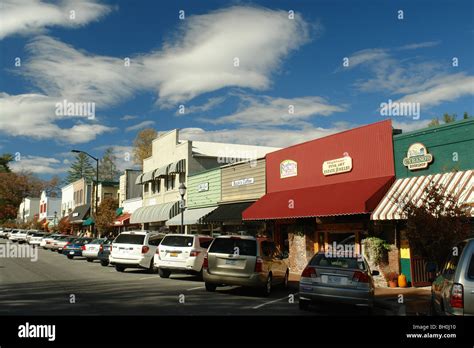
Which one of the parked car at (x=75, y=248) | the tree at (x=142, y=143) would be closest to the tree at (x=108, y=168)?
→ the tree at (x=142, y=143)

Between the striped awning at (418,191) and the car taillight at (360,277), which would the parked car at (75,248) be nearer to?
the striped awning at (418,191)

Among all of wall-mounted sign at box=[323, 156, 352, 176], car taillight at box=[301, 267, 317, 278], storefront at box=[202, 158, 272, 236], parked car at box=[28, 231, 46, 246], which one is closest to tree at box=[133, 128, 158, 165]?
parked car at box=[28, 231, 46, 246]

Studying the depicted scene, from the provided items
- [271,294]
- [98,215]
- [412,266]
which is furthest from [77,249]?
[412,266]

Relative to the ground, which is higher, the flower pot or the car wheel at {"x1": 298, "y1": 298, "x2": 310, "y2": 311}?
the car wheel at {"x1": 298, "y1": 298, "x2": 310, "y2": 311}

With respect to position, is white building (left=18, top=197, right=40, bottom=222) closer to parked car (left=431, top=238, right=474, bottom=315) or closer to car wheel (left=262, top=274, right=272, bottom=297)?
car wheel (left=262, top=274, right=272, bottom=297)

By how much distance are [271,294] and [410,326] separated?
7.22 m

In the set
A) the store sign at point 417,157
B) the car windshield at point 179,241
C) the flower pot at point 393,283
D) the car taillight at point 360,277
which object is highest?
the store sign at point 417,157

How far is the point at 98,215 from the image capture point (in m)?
44.5

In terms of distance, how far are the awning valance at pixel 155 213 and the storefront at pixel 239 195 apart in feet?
19.8

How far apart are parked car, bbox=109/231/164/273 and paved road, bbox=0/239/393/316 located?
10.1 feet

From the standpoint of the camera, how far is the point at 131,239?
2081cm

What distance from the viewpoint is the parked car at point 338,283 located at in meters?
10.8

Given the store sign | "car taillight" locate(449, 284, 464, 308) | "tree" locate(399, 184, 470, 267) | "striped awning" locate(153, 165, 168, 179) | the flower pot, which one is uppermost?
"striped awning" locate(153, 165, 168, 179)

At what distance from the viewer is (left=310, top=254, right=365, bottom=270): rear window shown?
36.8ft
